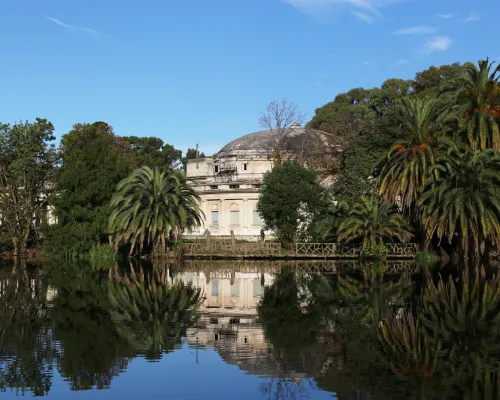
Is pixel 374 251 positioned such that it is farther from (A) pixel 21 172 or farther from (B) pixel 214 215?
(A) pixel 21 172

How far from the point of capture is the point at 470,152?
126 feet

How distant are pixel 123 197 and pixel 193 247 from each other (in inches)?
239

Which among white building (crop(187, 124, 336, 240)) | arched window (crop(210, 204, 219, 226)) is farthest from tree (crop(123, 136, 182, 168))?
arched window (crop(210, 204, 219, 226))

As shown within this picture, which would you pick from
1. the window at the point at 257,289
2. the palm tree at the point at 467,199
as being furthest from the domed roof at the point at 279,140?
the window at the point at 257,289

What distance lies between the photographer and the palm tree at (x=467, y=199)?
3703cm

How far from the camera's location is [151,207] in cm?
4597

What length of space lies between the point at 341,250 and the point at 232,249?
24.7ft

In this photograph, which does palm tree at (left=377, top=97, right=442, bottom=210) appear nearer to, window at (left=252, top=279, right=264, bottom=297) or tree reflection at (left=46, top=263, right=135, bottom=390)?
window at (left=252, top=279, right=264, bottom=297)

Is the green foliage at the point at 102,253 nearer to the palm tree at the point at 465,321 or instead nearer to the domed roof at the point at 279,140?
the domed roof at the point at 279,140

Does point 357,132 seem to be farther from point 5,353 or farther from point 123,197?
point 5,353

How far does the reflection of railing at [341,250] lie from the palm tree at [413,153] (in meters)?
3.55

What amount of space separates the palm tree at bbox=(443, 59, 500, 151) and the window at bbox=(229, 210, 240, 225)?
23888mm

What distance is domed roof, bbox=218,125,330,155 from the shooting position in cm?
6556

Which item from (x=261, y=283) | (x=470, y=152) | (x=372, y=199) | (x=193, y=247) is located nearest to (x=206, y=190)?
(x=193, y=247)
